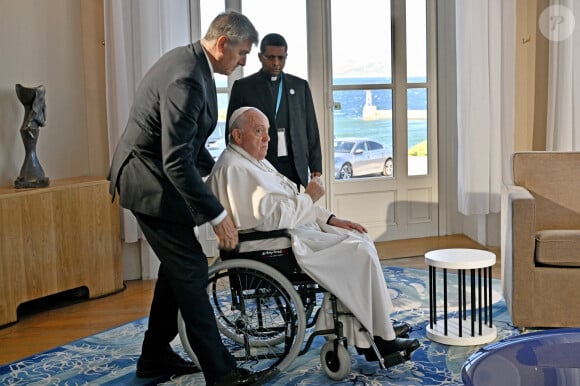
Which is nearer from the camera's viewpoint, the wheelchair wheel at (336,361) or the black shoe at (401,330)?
the wheelchair wheel at (336,361)

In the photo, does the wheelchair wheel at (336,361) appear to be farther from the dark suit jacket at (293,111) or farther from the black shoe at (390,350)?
the dark suit jacket at (293,111)

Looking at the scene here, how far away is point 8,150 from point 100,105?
2.30 ft

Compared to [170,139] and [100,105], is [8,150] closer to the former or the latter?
[100,105]

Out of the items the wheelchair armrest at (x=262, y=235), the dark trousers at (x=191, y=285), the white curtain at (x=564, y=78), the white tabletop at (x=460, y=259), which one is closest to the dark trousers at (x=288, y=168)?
the white tabletop at (x=460, y=259)

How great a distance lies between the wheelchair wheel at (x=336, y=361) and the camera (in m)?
3.08

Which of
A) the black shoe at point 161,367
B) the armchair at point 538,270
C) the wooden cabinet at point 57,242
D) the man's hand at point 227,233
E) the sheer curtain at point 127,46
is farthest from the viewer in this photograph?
the sheer curtain at point 127,46

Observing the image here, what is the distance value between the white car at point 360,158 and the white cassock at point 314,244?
269 cm

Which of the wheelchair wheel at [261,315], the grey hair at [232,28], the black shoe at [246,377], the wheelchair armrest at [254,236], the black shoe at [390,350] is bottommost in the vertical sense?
the black shoe at [246,377]

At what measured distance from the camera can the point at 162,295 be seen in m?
3.19

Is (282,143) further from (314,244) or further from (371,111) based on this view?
(371,111)

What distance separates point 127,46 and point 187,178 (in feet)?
7.54

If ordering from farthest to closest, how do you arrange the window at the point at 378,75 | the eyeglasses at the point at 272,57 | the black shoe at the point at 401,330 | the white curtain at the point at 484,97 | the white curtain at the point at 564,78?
the window at the point at 378,75, the white curtain at the point at 484,97, the white curtain at the point at 564,78, the eyeglasses at the point at 272,57, the black shoe at the point at 401,330

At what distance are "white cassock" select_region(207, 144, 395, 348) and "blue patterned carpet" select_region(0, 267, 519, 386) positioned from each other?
238mm

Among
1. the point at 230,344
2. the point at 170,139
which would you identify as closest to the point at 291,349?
the point at 230,344
